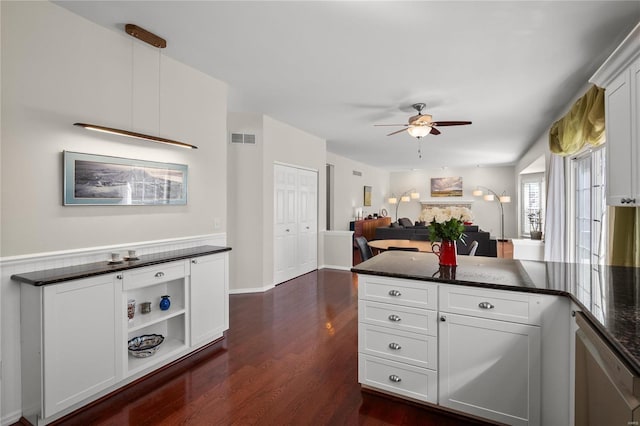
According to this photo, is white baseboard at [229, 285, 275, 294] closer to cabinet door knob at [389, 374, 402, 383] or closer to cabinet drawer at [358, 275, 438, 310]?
Answer: cabinet drawer at [358, 275, 438, 310]

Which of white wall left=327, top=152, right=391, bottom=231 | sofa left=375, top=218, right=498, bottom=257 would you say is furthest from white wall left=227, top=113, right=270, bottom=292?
white wall left=327, top=152, right=391, bottom=231

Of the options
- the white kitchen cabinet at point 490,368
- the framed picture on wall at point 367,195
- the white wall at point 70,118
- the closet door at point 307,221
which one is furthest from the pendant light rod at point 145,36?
the framed picture on wall at point 367,195

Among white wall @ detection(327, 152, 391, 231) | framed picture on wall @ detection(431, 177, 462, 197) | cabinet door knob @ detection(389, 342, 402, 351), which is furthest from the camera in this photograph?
framed picture on wall @ detection(431, 177, 462, 197)

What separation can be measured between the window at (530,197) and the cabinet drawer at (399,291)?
375 inches

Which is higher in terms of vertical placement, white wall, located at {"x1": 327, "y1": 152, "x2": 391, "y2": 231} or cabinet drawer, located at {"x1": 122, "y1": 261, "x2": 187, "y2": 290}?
white wall, located at {"x1": 327, "y1": 152, "x2": 391, "y2": 231}

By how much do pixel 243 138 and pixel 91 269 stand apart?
3079 millimetres

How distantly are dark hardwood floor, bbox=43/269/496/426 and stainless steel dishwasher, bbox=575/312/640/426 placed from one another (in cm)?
76

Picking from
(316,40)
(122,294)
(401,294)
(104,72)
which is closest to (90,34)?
(104,72)

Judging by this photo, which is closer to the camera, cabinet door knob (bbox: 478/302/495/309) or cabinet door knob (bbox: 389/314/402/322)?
cabinet door knob (bbox: 478/302/495/309)

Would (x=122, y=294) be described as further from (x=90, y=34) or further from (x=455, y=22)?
(x=455, y=22)

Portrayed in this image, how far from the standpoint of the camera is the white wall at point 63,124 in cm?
202

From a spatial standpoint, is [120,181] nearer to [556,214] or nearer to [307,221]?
[307,221]

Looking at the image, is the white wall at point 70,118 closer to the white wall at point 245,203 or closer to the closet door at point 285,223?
the white wall at point 245,203

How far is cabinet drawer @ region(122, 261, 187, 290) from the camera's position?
2373 millimetres
